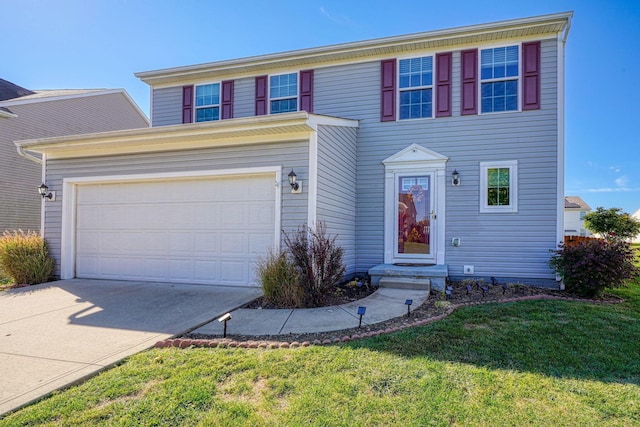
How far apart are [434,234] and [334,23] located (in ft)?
21.3

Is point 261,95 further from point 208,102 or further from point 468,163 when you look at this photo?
point 468,163

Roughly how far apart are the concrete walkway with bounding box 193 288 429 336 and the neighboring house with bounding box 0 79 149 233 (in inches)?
423

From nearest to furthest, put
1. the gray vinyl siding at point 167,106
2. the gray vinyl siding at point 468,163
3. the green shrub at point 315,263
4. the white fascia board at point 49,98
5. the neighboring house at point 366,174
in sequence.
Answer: the green shrub at point 315,263
the neighboring house at point 366,174
the gray vinyl siding at point 468,163
the gray vinyl siding at point 167,106
the white fascia board at point 49,98

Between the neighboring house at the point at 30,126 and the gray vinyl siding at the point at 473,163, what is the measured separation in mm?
10024

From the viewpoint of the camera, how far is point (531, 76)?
724 cm

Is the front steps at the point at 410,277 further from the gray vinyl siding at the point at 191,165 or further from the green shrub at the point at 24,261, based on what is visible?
the green shrub at the point at 24,261

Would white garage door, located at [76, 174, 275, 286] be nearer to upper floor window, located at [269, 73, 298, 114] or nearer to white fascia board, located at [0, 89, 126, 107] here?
upper floor window, located at [269, 73, 298, 114]

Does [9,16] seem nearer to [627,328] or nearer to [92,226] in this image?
[92,226]

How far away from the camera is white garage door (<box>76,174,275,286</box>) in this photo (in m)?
6.72

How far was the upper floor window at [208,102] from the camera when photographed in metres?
9.30

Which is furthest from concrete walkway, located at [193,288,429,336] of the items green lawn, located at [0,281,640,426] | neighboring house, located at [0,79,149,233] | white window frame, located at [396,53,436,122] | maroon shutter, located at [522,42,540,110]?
neighboring house, located at [0,79,149,233]

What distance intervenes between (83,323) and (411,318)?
13.9 ft

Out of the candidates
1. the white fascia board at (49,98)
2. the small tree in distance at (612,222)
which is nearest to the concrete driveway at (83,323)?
the white fascia board at (49,98)

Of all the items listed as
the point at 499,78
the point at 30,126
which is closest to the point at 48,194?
the point at 30,126
